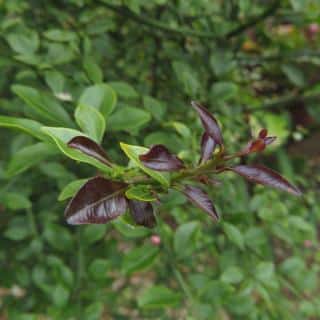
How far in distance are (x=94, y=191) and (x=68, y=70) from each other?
51cm

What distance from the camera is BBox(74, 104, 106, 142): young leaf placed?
535 mm

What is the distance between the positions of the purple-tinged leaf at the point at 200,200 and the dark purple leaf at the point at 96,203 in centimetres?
5

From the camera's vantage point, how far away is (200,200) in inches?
18.9

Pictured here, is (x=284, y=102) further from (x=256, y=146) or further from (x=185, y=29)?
(x=256, y=146)

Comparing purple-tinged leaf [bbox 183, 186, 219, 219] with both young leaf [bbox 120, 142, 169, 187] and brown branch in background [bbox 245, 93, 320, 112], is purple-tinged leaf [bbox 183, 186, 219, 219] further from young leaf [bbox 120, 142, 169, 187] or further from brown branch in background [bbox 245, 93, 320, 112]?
brown branch in background [bbox 245, 93, 320, 112]

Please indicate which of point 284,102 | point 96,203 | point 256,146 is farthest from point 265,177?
point 284,102

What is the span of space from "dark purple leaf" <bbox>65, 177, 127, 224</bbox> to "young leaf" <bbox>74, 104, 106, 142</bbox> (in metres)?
0.08

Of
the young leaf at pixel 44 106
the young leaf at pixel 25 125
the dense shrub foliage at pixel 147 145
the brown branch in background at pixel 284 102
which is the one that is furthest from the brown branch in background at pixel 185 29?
the young leaf at pixel 25 125

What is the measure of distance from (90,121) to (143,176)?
3.3 inches

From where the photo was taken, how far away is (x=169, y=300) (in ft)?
2.69

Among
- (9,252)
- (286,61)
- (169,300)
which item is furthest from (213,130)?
(286,61)

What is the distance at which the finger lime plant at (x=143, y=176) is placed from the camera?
0.45 m

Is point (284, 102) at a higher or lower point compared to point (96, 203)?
lower

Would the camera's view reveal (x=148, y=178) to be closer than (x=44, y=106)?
Yes
